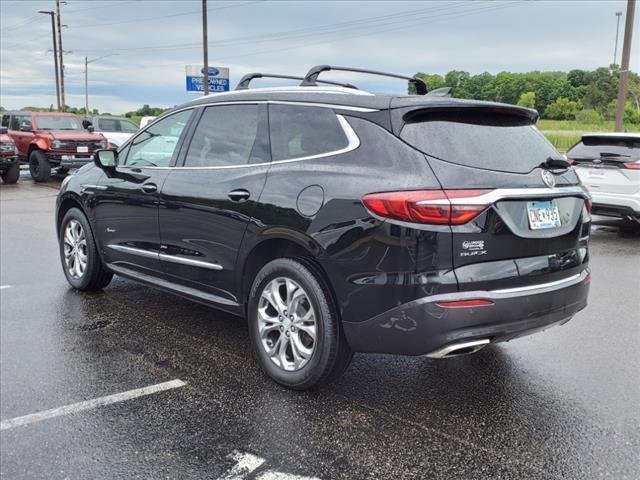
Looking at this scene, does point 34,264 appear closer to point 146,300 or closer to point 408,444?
point 146,300

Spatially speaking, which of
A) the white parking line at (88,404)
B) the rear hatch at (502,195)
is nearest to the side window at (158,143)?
the white parking line at (88,404)

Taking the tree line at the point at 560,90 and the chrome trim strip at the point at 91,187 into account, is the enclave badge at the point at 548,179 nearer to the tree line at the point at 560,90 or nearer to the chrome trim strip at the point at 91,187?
the chrome trim strip at the point at 91,187

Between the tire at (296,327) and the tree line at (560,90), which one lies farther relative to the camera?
the tree line at (560,90)

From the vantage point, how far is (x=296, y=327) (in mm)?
3711

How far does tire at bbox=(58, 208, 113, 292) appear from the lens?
228 inches

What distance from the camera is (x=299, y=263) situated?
3646 mm

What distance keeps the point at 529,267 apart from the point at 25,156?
19.1 m

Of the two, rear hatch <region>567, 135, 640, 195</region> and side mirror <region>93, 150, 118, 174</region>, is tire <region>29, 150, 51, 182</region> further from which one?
rear hatch <region>567, 135, 640, 195</region>

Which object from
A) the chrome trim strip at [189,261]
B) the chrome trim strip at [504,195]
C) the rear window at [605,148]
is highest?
the rear window at [605,148]

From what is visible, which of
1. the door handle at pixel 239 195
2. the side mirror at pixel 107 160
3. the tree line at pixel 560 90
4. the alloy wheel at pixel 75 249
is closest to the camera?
the door handle at pixel 239 195

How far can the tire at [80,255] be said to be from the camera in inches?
228

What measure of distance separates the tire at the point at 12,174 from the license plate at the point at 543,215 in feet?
57.1

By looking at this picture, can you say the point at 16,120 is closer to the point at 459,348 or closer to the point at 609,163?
the point at 609,163

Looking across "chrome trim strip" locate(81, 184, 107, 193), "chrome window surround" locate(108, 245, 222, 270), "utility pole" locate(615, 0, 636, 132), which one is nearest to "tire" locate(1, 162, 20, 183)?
"chrome trim strip" locate(81, 184, 107, 193)
